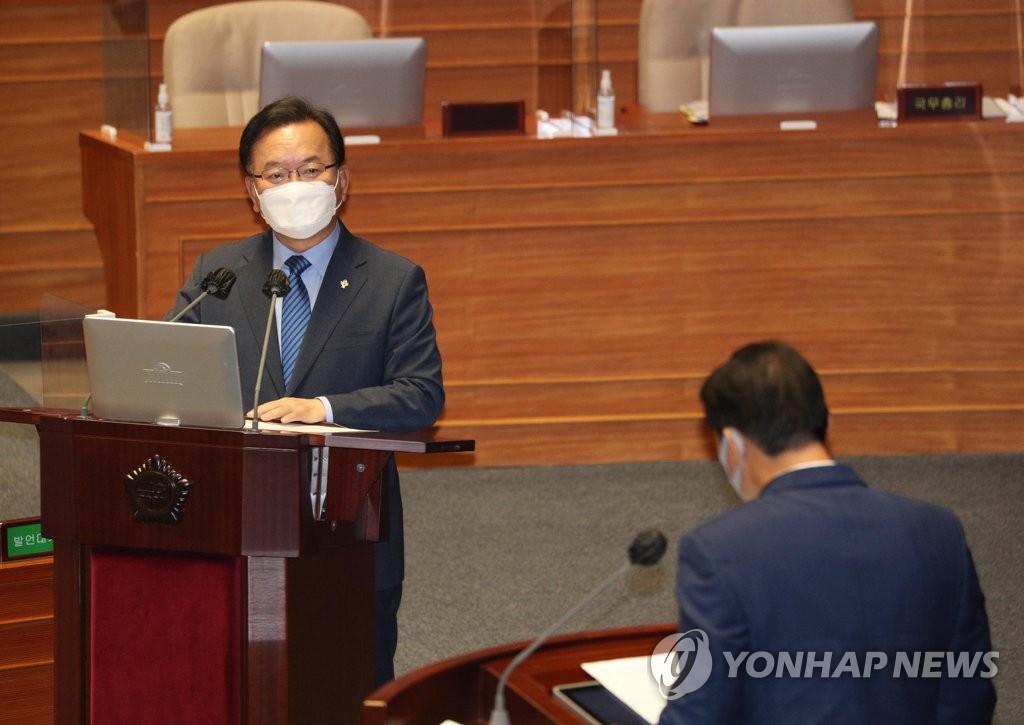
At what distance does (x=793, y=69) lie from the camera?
210 inches

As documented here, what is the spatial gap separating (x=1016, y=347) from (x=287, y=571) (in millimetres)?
3663

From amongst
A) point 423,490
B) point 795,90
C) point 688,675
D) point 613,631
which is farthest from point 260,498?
point 795,90

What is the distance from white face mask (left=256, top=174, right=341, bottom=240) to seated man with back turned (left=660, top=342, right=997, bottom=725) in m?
1.16

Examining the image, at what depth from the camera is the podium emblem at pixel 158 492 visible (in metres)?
2.38

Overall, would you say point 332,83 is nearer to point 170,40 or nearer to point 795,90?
point 170,40

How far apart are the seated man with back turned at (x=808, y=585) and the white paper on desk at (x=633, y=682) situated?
218mm

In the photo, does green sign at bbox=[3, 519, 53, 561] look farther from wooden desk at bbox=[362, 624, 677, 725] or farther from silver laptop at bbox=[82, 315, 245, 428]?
wooden desk at bbox=[362, 624, 677, 725]

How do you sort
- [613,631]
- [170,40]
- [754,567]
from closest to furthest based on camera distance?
1. [754,567]
2. [613,631]
3. [170,40]

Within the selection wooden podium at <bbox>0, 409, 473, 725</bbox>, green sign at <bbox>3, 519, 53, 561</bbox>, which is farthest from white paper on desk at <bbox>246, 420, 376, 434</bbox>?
green sign at <bbox>3, 519, 53, 561</bbox>

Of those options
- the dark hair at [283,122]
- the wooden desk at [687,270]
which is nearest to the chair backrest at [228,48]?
the wooden desk at [687,270]

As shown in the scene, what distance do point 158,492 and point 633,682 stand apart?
794mm

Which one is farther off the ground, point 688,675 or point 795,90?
point 795,90

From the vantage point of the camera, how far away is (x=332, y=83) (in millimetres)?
5105

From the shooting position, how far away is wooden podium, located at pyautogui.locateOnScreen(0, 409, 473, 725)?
7.78ft
